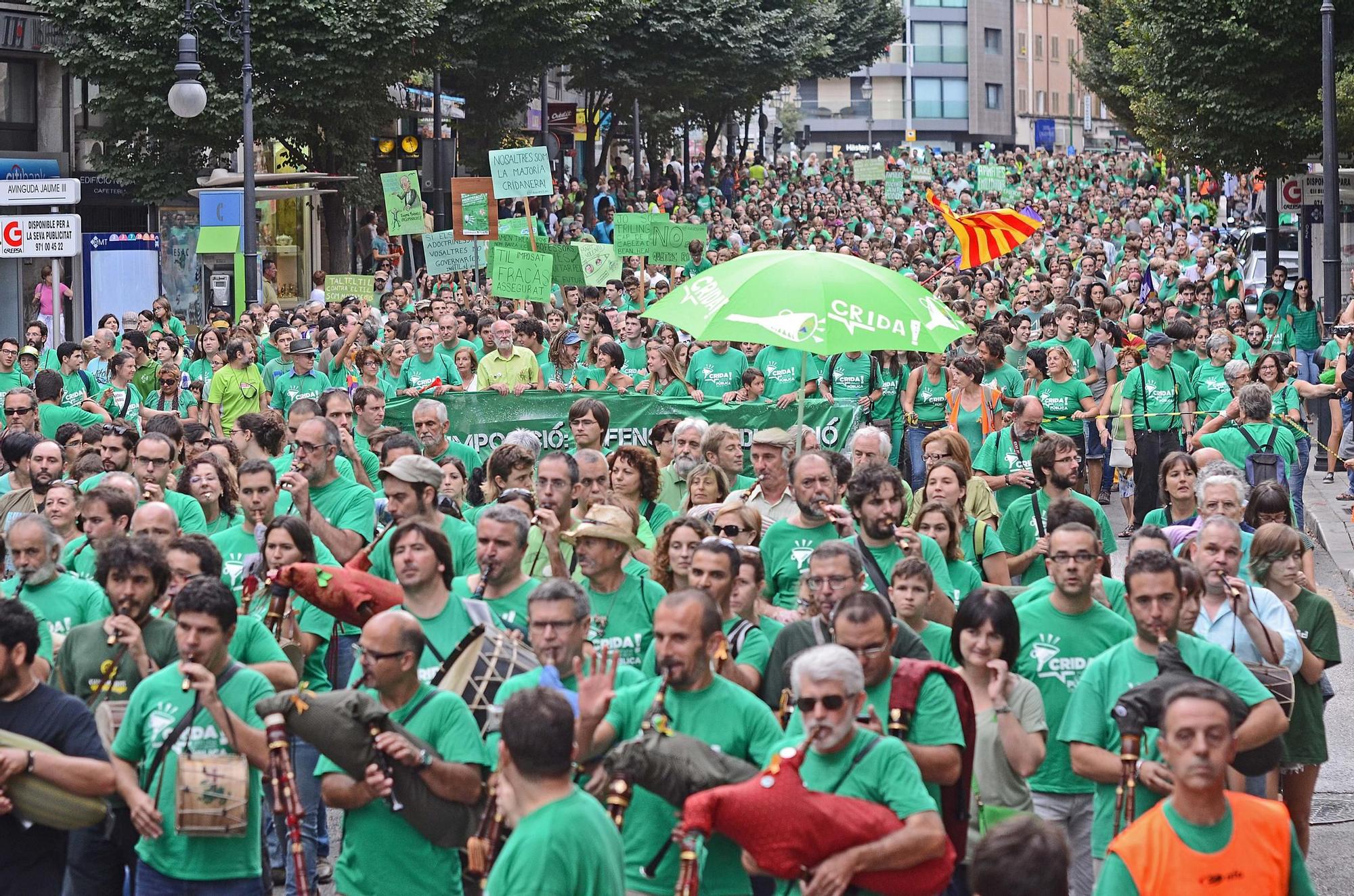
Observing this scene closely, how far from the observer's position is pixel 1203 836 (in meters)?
4.77

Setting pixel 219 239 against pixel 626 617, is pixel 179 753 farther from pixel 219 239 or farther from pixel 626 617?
pixel 219 239

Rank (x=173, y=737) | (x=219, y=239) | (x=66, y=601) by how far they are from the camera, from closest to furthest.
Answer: (x=173, y=737)
(x=66, y=601)
(x=219, y=239)

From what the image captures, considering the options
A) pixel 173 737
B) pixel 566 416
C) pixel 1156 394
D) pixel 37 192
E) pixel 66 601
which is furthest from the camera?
pixel 37 192

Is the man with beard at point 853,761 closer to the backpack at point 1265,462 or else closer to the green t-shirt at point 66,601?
the green t-shirt at point 66,601

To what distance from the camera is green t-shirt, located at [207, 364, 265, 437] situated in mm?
15656

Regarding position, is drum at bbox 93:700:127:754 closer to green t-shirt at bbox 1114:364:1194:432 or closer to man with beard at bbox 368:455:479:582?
man with beard at bbox 368:455:479:582

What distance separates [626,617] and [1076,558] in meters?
1.58

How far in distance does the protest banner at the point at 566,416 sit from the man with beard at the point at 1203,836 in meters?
9.32

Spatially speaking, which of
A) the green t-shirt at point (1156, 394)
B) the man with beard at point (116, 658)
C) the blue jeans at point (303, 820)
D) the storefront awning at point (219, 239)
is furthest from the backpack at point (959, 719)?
the storefront awning at point (219, 239)

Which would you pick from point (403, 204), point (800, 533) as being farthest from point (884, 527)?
point (403, 204)

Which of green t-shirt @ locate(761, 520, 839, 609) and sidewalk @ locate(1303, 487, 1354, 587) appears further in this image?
sidewalk @ locate(1303, 487, 1354, 587)

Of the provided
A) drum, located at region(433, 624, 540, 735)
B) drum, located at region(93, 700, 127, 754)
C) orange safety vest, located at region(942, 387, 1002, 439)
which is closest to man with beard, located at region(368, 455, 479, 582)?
drum, located at region(93, 700, 127, 754)

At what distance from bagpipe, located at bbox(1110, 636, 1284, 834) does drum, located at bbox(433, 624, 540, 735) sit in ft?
5.75

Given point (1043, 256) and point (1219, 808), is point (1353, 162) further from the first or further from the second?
point (1219, 808)
